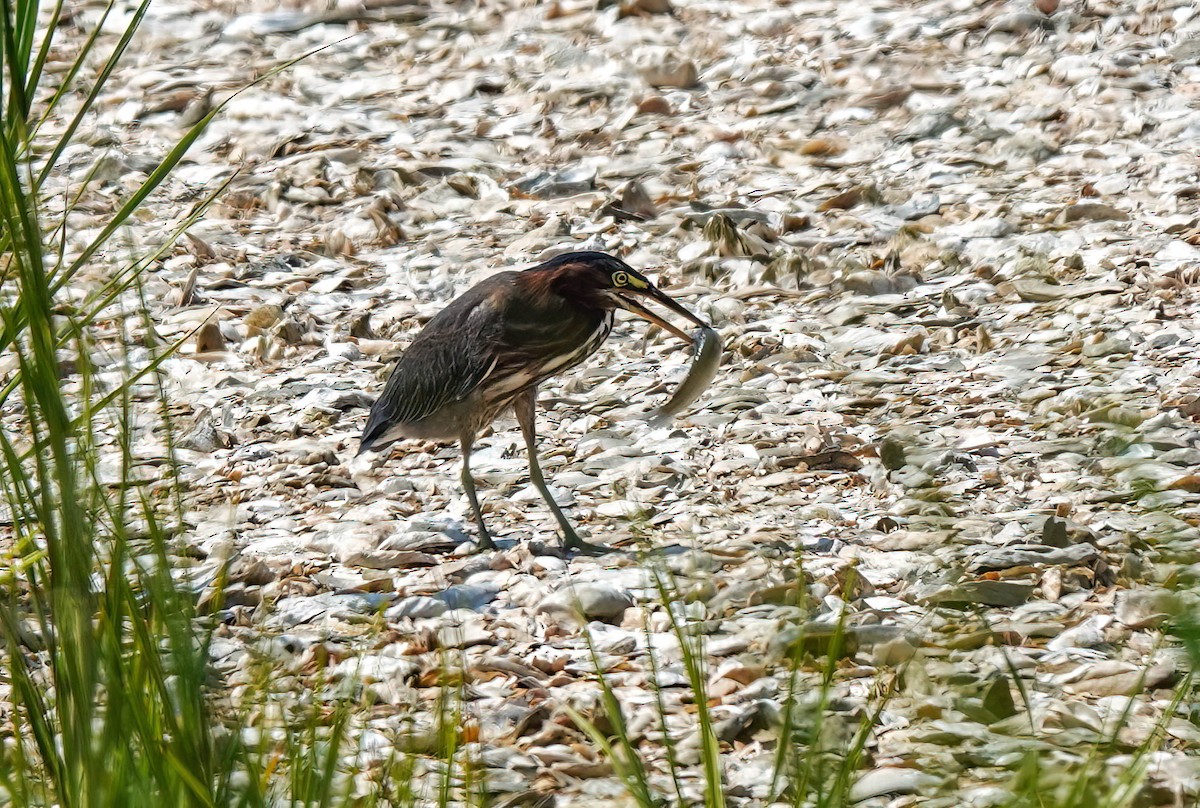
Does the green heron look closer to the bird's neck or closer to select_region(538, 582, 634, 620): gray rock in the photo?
the bird's neck

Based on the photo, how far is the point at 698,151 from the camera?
6.81 m

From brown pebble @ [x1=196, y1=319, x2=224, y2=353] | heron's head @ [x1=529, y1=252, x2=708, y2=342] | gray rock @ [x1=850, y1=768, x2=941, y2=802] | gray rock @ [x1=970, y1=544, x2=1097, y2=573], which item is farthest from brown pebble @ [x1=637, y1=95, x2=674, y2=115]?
gray rock @ [x1=850, y1=768, x2=941, y2=802]

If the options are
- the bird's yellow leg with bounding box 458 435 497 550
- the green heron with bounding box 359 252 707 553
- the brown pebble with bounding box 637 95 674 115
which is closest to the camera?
the bird's yellow leg with bounding box 458 435 497 550

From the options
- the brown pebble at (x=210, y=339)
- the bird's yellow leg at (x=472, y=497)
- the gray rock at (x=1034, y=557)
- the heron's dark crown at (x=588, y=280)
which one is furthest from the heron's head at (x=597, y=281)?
the brown pebble at (x=210, y=339)

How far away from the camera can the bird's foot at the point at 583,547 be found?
4117 millimetres

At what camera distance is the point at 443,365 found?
176 inches

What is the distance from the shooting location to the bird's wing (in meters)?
4.39

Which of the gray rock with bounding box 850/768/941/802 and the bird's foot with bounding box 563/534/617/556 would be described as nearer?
the gray rock with bounding box 850/768/941/802

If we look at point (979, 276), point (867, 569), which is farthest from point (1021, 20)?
point (867, 569)

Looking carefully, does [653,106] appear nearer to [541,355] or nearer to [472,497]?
[541,355]

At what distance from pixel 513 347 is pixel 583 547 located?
65 centimetres

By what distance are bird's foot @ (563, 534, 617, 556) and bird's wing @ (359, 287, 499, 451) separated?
0.56m

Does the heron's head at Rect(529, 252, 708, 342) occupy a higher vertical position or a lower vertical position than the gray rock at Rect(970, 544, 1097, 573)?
higher

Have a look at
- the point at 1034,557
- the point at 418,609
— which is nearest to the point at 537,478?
the point at 418,609
